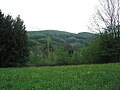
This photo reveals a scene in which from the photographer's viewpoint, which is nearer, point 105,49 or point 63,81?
point 63,81

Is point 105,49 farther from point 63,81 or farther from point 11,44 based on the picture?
point 63,81

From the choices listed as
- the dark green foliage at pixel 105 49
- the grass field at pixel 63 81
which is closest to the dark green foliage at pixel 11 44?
the dark green foliage at pixel 105 49

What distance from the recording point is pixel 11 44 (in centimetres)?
5784

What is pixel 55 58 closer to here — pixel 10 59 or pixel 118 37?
pixel 118 37

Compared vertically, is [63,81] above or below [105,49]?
below

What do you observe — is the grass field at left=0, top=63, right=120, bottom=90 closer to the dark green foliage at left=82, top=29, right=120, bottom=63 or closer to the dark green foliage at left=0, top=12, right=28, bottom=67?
the dark green foliage at left=0, top=12, right=28, bottom=67

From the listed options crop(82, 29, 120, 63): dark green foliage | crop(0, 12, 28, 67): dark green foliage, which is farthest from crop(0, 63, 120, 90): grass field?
crop(82, 29, 120, 63): dark green foliage

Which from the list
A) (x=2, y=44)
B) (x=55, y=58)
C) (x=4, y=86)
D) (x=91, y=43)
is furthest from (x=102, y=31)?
(x=4, y=86)

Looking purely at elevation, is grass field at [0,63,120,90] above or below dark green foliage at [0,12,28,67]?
below

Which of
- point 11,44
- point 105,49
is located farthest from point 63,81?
point 105,49

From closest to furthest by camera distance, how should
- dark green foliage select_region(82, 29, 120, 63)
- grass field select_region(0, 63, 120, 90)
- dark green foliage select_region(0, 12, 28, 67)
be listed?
grass field select_region(0, 63, 120, 90) → dark green foliage select_region(0, 12, 28, 67) → dark green foliage select_region(82, 29, 120, 63)

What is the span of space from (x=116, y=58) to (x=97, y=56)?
15.6ft

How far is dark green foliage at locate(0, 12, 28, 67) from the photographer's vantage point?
56.5m

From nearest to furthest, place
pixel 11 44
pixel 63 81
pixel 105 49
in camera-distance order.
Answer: pixel 63 81 < pixel 11 44 < pixel 105 49
